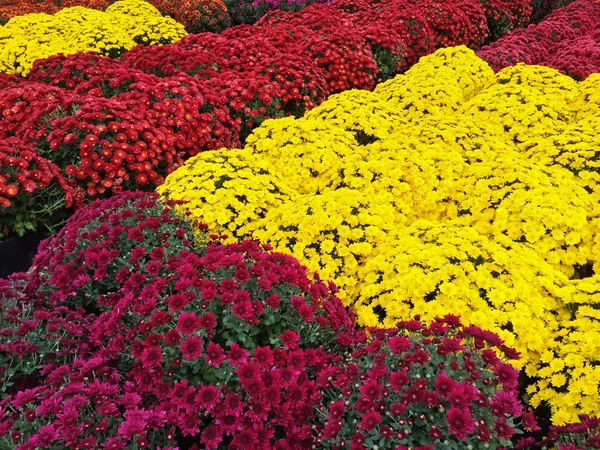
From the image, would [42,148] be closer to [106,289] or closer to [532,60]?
[106,289]

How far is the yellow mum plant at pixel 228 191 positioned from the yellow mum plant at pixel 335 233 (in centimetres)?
24

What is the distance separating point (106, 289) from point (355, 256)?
1.69m

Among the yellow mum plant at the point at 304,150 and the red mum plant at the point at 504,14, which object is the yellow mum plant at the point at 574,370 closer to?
the yellow mum plant at the point at 304,150

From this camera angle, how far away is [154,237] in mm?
3004

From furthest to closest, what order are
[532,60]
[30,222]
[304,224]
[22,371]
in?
[532,60]
[30,222]
[304,224]
[22,371]

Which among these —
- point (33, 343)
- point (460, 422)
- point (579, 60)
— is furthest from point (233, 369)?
point (579, 60)

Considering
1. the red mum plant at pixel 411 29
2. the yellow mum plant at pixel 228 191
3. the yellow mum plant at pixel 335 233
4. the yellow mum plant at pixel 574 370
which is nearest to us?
the yellow mum plant at pixel 574 370

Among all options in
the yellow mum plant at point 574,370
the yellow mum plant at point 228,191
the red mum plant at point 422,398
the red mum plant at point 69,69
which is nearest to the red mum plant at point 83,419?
the red mum plant at point 422,398

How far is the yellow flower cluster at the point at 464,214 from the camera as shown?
2.82 meters

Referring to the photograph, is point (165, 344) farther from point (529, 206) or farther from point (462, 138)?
point (462, 138)

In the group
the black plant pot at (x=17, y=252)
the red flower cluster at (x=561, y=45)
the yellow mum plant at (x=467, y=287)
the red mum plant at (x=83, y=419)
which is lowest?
the black plant pot at (x=17, y=252)

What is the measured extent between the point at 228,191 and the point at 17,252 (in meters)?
2.07

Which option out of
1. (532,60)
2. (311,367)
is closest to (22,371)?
(311,367)

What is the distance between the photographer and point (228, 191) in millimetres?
3881
